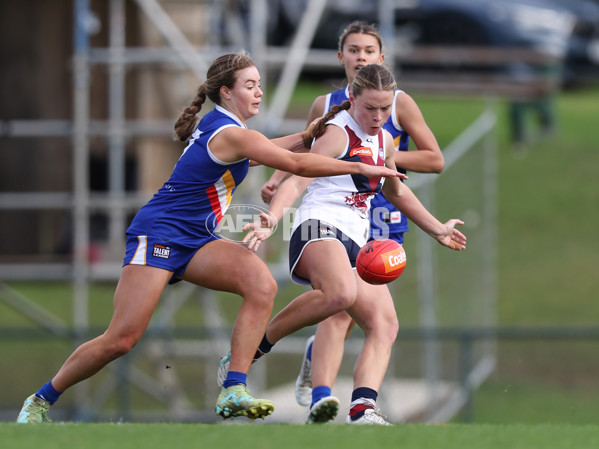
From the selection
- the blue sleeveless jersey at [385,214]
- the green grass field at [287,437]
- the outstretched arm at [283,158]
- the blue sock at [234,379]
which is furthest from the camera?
the blue sleeveless jersey at [385,214]

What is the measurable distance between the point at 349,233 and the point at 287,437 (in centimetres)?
155

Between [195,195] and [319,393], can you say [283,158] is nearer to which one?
[195,195]

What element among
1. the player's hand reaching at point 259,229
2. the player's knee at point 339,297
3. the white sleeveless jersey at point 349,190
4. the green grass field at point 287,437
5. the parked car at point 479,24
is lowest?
the green grass field at point 287,437

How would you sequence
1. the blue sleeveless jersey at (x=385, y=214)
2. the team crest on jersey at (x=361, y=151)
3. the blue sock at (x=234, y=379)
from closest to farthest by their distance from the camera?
1. the blue sock at (x=234, y=379)
2. the team crest on jersey at (x=361, y=151)
3. the blue sleeveless jersey at (x=385, y=214)

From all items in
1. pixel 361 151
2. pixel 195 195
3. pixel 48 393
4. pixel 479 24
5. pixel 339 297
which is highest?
pixel 479 24

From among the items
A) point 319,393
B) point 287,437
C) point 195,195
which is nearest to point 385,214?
point 319,393

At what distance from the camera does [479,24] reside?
20078 millimetres

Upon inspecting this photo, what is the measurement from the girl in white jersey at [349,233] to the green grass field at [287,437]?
72 centimetres

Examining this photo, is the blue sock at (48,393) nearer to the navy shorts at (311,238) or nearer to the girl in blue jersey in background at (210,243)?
the girl in blue jersey in background at (210,243)

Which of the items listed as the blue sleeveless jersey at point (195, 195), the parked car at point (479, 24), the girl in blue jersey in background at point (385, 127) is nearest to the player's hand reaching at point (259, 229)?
the blue sleeveless jersey at point (195, 195)

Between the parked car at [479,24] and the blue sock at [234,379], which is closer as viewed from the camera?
the blue sock at [234,379]

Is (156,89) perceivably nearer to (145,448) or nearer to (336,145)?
(336,145)

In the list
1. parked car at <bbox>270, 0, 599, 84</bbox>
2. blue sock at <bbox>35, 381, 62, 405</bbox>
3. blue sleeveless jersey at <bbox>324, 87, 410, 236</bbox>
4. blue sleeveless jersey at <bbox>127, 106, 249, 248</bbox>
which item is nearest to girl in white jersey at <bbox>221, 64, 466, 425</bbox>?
blue sleeveless jersey at <bbox>127, 106, 249, 248</bbox>

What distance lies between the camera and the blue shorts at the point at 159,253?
6.03 meters
